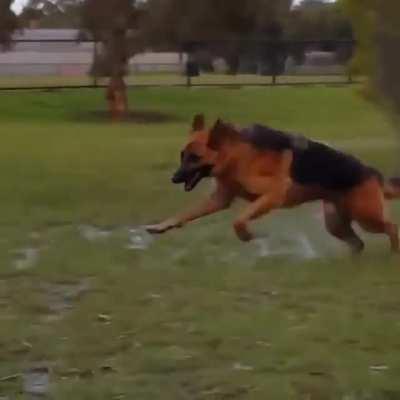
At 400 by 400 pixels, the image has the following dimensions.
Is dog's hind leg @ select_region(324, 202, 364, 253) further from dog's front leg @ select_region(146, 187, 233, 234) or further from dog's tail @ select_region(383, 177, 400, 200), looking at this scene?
dog's front leg @ select_region(146, 187, 233, 234)

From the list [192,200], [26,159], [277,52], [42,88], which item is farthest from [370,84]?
[277,52]

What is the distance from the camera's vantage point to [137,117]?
34.8m

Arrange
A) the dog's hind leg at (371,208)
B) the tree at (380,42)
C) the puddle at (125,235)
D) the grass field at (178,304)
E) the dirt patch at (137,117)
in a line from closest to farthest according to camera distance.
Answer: the grass field at (178,304)
the dog's hind leg at (371,208)
the puddle at (125,235)
the tree at (380,42)
the dirt patch at (137,117)

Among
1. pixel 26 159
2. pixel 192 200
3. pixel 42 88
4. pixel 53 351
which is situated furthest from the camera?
pixel 42 88

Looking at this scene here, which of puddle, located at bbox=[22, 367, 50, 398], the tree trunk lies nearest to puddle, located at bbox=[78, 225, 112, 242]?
puddle, located at bbox=[22, 367, 50, 398]

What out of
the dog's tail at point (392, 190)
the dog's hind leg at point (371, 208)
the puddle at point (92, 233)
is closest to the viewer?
the dog's hind leg at point (371, 208)

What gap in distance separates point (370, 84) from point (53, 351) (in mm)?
10881

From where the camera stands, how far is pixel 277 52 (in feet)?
137

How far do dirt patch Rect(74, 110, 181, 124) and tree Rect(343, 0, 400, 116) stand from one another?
54.2 ft

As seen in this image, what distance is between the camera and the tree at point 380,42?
15.2 m

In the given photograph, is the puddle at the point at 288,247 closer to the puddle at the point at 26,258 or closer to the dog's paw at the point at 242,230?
the dog's paw at the point at 242,230

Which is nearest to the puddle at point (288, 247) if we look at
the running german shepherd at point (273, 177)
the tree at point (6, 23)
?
the running german shepherd at point (273, 177)

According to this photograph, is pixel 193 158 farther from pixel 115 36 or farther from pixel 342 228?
pixel 115 36

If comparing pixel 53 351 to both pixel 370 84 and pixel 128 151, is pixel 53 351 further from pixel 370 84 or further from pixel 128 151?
pixel 128 151
